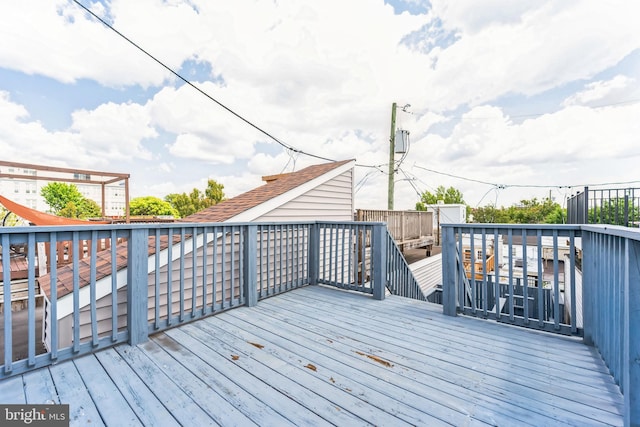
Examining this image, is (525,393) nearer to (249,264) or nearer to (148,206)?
(249,264)

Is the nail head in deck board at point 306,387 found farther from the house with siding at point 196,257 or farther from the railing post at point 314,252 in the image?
the railing post at point 314,252

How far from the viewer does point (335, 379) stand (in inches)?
67.7

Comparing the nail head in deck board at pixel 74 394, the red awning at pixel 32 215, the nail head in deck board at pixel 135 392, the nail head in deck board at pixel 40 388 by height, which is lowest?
the nail head in deck board at pixel 135 392

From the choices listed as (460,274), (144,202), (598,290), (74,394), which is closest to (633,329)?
(598,290)

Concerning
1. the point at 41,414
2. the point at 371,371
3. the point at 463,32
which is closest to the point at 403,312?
the point at 371,371

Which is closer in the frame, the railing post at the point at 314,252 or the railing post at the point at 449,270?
the railing post at the point at 449,270

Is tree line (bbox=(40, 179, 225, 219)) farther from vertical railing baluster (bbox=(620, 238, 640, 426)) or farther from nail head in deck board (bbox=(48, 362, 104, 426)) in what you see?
vertical railing baluster (bbox=(620, 238, 640, 426))

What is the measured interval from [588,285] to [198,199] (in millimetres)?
17187

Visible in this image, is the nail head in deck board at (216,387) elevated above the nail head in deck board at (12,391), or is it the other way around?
the nail head in deck board at (12,391)

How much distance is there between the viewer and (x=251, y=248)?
10.3 feet

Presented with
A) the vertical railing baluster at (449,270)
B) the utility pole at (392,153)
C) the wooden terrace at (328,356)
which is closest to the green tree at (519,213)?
the utility pole at (392,153)

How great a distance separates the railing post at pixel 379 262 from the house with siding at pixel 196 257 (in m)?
1.08

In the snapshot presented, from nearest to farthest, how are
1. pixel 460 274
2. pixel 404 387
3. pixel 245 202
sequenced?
pixel 404 387, pixel 460 274, pixel 245 202

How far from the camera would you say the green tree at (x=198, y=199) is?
52.9 ft
